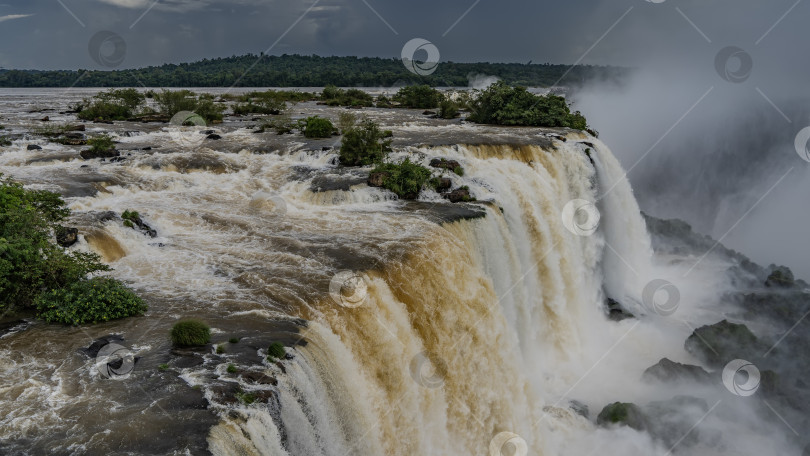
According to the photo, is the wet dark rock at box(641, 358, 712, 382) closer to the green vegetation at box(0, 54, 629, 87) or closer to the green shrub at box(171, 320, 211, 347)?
the green shrub at box(171, 320, 211, 347)

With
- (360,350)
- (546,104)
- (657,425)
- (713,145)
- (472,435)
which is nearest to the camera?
(360,350)

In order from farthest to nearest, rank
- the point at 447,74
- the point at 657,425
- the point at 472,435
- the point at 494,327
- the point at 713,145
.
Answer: the point at 447,74 → the point at 713,145 → the point at 657,425 → the point at 494,327 → the point at 472,435

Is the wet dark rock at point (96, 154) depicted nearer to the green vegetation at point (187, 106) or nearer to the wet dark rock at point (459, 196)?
the green vegetation at point (187, 106)

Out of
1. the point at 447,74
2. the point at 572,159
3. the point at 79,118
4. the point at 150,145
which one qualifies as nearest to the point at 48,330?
the point at 150,145

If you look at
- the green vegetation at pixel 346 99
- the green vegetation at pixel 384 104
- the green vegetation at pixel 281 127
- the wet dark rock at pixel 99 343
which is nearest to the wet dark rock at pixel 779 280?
the green vegetation at pixel 281 127

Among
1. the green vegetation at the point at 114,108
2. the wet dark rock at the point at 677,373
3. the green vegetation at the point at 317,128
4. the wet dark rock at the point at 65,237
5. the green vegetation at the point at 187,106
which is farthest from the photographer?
the green vegetation at the point at 114,108

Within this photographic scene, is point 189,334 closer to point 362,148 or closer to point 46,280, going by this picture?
point 46,280

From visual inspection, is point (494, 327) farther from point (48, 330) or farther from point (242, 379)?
point (48, 330)
